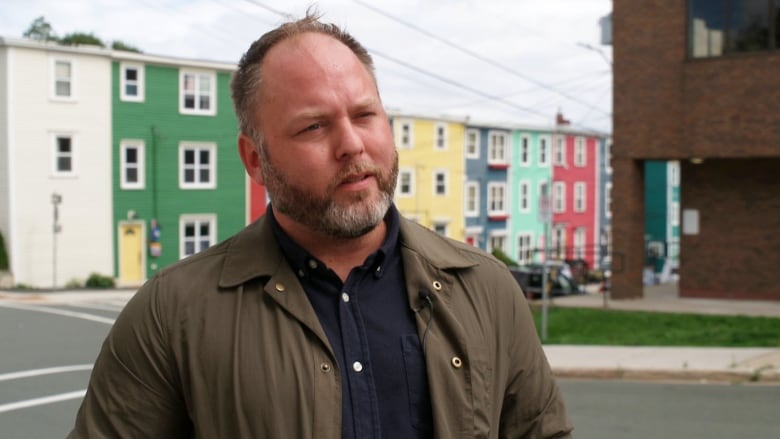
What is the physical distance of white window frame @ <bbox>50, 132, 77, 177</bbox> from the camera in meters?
35.3

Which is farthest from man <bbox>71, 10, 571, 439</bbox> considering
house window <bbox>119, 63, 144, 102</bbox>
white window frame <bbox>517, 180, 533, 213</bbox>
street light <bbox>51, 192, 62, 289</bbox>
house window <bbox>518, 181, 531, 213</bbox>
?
house window <bbox>518, 181, 531, 213</bbox>

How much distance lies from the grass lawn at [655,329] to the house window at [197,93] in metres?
23.6

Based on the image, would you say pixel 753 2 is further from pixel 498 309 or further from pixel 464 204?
pixel 464 204

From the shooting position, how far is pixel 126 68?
122 feet

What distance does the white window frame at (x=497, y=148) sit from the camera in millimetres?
52875

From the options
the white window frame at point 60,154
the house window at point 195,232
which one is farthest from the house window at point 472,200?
the white window frame at point 60,154

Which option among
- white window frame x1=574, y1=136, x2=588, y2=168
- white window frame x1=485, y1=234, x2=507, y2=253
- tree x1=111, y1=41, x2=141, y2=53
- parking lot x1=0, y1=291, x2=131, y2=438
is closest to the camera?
parking lot x1=0, y1=291, x2=131, y2=438

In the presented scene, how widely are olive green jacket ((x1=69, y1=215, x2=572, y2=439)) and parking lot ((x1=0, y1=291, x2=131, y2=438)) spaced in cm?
690

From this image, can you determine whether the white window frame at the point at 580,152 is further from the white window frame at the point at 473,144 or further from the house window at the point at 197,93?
the house window at the point at 197,93

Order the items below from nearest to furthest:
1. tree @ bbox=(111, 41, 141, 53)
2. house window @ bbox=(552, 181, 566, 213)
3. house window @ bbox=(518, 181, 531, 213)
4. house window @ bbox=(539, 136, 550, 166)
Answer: tree @ bbox=(111, 41, 141, 53), house window @ bbox=(518, 181, 531, 213), house window @ bbox=(539, 136, 550, 166), house window @ bbox=(552, 181, 566, 213)

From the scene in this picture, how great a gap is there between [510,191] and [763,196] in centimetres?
3368

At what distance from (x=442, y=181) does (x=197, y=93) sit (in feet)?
50.9

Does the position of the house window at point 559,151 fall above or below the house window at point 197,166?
above

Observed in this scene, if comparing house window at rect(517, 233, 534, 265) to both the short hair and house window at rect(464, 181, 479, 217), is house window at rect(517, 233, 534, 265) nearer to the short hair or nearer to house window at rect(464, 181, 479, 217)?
house window at rect(464, 181, 479, 217)
